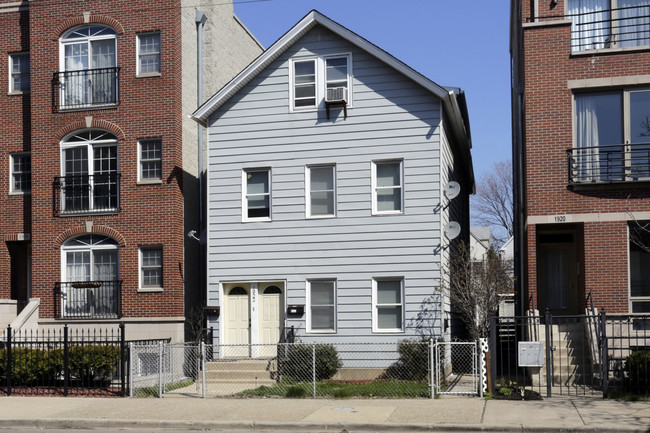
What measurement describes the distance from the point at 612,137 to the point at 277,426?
11728 mm

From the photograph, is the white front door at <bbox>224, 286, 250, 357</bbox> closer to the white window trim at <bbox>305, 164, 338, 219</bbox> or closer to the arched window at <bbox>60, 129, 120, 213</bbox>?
the white window trim at <bbox>305, 164, 338, 219</bbox>

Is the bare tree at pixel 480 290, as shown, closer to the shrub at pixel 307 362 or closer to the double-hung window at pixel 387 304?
the double-hung window at pixel 387 304

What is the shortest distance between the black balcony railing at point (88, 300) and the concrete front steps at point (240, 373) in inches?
169

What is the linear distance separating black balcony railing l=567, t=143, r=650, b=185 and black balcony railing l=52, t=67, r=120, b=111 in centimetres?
1371

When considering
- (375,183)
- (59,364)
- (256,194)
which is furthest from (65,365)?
(375,183)

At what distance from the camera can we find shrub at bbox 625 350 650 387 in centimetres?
1636

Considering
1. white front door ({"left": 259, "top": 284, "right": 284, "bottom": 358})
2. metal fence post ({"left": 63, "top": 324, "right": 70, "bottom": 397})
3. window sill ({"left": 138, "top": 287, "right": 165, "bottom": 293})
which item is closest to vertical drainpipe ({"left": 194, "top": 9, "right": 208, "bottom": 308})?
window sill ({"left": 138, "top": 287, "right": 165, "bottom": 293})

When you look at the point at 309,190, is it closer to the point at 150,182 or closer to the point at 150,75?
the point at 150,182

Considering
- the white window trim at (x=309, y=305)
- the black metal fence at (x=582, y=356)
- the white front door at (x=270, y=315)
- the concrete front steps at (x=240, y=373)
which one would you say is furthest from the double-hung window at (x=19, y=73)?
the black metal fence at (x=582, y=356)

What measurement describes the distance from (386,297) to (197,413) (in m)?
7.49

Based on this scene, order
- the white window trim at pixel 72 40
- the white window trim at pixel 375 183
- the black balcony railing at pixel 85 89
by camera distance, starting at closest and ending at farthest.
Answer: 1. the white window trim at pixel 375 183
2. the black balcony railing at pixel 85 89
3. the white window trim at pixel 72 40

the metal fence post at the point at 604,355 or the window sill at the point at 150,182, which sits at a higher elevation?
the window sill at the point at 150,182

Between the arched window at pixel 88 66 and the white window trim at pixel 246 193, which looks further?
the arched window at pixel 88 66

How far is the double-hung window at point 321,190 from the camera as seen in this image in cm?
2266
